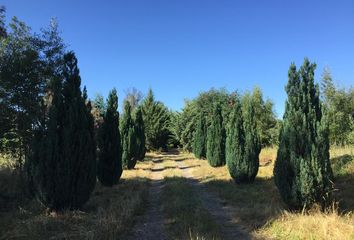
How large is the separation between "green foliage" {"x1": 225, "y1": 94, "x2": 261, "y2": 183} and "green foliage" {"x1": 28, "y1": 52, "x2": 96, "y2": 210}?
21.9 feet

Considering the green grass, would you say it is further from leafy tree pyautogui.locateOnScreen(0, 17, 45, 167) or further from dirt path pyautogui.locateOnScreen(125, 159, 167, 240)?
leafy tree pyautogui.locateOnScreen(0, 17, 45, 167)

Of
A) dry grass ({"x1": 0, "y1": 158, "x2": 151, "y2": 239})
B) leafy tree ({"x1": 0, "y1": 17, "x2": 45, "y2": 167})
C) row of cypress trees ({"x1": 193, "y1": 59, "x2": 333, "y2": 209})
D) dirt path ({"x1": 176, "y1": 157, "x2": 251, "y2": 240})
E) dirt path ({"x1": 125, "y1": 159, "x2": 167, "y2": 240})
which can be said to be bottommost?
dirt path ({"x1": 176, "y1": 157, "x2": 251, "y2": 240})

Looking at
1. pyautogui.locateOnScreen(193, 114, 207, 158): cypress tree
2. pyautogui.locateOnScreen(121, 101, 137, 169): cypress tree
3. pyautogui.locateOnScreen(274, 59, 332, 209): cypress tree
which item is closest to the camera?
pyautogui.locateOnScreen(274, 59, 332, 209): cypress tree

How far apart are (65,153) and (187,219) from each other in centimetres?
332

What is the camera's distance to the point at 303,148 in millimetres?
7844

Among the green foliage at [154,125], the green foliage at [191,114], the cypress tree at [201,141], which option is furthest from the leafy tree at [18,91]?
the green foliage at [154,125]

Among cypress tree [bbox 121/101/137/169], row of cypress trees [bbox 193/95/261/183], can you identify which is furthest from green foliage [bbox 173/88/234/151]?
row of cypress trees [bbox 193/95/261/183]

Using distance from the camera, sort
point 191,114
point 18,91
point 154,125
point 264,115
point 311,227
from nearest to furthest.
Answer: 1. point 311,227
2. point 18,91
3. point 264,115
4. point 191,114
5. point 154,125

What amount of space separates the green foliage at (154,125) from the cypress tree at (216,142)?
20.7 m

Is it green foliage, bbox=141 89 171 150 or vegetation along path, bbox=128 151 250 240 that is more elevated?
green foliage, bbox=141 89 171 150

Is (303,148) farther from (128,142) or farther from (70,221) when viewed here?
(128,142)

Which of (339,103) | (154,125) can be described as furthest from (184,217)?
(154,125)

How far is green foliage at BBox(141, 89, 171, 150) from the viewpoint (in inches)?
1693

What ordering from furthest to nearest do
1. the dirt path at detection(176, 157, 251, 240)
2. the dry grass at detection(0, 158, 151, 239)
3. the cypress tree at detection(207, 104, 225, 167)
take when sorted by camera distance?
1. the cypress tree at detection(207, 104, 225, 167)
2. the dirt path at detection(176, 157, 251, 240)
3. the dry grass at detection(0, 158, 151, 239)
